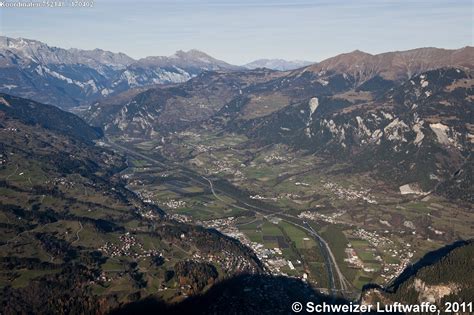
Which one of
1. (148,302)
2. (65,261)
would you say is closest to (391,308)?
(148,302)

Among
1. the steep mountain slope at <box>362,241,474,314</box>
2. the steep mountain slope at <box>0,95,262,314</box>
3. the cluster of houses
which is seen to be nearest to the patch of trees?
the steep mountain slope at <box>0,95,262,314</box>

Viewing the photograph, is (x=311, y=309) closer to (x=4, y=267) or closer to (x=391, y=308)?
(x=391, y=308)

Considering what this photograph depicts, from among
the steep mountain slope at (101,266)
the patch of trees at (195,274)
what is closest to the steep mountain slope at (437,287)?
the steep mountain slope at (101,266)

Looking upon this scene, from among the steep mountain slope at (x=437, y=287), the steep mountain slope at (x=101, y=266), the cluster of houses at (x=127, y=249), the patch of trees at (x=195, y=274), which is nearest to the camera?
the steep mountain slope at (x=437, y=287)

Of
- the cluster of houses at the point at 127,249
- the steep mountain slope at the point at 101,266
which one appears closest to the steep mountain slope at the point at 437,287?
the steep mountain slope at the point at 101,266

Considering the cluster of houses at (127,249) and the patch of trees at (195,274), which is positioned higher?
the cluster of houses at (127,249)

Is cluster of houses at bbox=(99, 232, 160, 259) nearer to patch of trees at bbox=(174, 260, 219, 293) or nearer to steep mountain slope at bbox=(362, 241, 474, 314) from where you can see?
patch of trees at bbox=(174, 260, 219, 293)

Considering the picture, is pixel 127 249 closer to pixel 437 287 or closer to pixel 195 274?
pixel 195 274

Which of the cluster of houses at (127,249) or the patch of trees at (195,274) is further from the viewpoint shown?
the cluster of houses at (127,249)

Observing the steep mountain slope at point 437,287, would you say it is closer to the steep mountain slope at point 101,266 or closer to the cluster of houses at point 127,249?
the steep mountain slope at point 101,266

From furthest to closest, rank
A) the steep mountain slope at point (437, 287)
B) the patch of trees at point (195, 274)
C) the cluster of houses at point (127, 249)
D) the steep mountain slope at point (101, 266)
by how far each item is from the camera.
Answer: the cluster of houses at point (127, 249) → the patch of trees at point (195, 274) → the steep mountain slope at point (101, 266) → the steep mountain slope at point (437, 287)

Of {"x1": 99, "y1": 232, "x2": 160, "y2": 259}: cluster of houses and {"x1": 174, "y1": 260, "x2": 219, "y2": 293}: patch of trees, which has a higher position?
{"x1": 99, "y1": 232, "x2": 160, "y2": 259}: cluster of houses

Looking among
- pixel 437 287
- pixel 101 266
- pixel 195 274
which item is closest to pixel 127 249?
pixel 101 266

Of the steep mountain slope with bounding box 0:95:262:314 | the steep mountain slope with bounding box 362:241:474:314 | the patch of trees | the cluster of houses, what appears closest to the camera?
the steep mountain slope with bounding box 362:241:474:314
